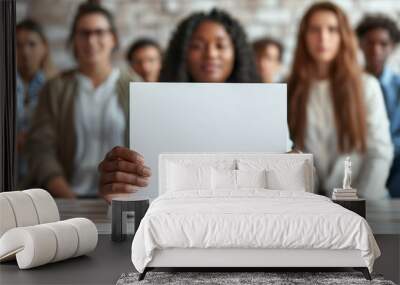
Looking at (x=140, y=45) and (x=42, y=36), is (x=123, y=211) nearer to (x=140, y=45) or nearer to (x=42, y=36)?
(x=140, y=45)

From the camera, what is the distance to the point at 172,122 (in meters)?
7.02

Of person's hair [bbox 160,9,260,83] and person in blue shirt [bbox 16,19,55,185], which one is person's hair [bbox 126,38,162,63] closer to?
person's hair [bbox 160,9,260,83]

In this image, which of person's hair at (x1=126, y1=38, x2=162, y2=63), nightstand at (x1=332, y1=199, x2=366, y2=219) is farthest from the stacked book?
person's hair at (x1=126, y1=38, x2=162, y2=63)

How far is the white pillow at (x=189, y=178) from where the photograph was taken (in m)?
6.26

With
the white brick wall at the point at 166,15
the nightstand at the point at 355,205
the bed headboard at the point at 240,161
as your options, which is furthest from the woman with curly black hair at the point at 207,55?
the nightstand at the point at 355,205

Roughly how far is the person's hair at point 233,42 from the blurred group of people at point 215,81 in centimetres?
1

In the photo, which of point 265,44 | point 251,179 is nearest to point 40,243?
point 251,179

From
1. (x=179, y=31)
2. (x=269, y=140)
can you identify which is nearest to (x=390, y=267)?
(x=269, y=140)

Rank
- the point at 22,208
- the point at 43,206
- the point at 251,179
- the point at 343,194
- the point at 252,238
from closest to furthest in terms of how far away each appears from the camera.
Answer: the point at 252,238, the point at 22,208, the point at 43,206, the point at 251,179, the point at 343,194

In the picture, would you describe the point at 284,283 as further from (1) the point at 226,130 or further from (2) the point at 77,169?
(2) the point at 77,169

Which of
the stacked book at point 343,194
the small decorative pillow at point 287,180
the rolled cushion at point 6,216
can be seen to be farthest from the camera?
the stacked book at point 343,194

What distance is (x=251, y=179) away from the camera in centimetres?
619

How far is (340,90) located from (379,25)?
33.3 inches

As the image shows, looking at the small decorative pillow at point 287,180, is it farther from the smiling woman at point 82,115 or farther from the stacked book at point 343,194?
the smiling woman at point 82,115
